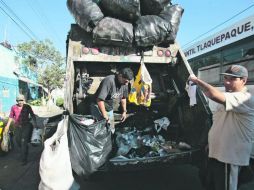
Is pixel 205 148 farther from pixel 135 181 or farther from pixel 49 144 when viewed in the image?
pixel 49 144

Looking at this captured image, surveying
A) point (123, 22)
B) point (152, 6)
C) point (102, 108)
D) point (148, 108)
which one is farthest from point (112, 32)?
point (148, 108)

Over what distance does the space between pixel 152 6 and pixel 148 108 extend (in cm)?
178

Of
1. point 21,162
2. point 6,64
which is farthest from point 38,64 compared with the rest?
point 21,162

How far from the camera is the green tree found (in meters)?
30.4

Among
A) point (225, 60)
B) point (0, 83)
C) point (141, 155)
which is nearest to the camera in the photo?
point (141, 155)

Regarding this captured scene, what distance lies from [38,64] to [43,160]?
29813 millimetres

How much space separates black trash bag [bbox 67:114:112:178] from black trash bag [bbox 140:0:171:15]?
6.82ft

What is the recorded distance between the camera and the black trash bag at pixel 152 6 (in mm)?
4668

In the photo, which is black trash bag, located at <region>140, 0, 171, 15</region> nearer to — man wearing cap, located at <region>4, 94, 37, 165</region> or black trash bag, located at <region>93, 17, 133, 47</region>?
black trash bag, located at <region>93, 17, 133, 47</region>

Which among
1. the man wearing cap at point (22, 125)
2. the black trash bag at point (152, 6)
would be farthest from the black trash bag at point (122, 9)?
the man wearing cap at point (22, 125)

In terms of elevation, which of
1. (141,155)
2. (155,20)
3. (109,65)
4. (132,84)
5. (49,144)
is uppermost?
(155,20)

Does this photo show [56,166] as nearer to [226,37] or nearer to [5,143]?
[5,143]

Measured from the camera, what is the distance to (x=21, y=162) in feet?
20.7

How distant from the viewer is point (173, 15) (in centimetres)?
470
